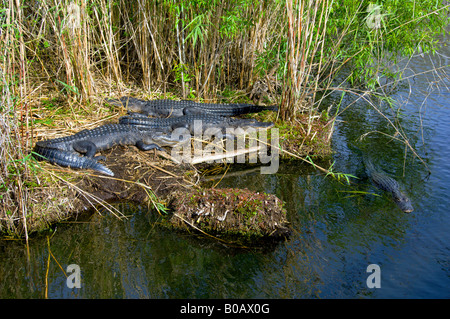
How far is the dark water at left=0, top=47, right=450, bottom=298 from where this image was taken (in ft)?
10.1

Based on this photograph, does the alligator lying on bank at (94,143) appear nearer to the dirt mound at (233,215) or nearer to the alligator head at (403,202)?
the dirt mound at (233,215)

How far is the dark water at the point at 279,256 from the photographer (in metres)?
3.07

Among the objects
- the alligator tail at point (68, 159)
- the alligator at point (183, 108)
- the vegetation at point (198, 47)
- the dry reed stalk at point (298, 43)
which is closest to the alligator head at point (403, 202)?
the vegetation at point (198, 47)

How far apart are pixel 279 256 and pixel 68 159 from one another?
2.57 metres

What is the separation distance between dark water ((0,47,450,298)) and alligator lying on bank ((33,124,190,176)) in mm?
756

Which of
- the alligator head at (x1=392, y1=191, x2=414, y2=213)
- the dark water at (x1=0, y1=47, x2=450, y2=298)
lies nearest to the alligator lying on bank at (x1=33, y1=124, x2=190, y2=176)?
the dark water at (x1=0, y1=47, x2=450, y2=298)

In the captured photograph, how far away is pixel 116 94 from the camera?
6.11 metres

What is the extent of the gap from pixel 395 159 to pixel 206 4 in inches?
138

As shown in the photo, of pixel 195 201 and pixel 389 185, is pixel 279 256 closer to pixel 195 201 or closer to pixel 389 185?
pixel 195 201

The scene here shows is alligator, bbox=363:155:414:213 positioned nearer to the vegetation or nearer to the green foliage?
the vegetation

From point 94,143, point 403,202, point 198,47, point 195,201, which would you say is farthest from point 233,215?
point 198,47

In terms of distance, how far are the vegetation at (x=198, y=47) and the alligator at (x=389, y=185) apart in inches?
37.8

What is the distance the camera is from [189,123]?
5.75 metres
